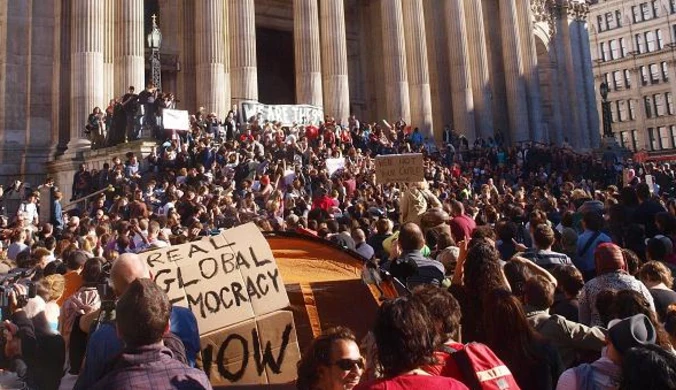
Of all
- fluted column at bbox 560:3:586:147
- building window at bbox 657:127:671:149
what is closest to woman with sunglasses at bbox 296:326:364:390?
fluted column at bbox 560:3:586:147

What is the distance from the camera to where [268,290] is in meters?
5.08

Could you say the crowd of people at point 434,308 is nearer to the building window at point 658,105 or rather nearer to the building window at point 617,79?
the building window at point 658,105

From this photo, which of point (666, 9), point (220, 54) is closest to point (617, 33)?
point (666, 9)

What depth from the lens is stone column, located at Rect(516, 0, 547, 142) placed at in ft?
132

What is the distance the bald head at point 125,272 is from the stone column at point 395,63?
29683mm

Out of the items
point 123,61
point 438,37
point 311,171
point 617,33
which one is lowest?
point 311,171

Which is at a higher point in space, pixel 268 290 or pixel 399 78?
pixel 399 78

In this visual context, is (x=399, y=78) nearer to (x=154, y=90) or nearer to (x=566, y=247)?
(x=154, y=90)

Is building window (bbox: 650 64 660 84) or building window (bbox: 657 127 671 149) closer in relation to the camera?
building window (bbox: 657 127 671 149)

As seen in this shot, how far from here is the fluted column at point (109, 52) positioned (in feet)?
79.9

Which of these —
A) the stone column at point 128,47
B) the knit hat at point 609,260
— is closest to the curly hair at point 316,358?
the knit hat at point 609,260

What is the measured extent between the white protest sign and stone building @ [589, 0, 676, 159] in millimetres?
63934

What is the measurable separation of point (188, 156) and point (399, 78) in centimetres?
1587

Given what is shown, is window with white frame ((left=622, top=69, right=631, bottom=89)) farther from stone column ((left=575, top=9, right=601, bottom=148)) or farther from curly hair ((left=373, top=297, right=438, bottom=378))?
curly hair ((left=373, top=297, right=438, bottom=378))
